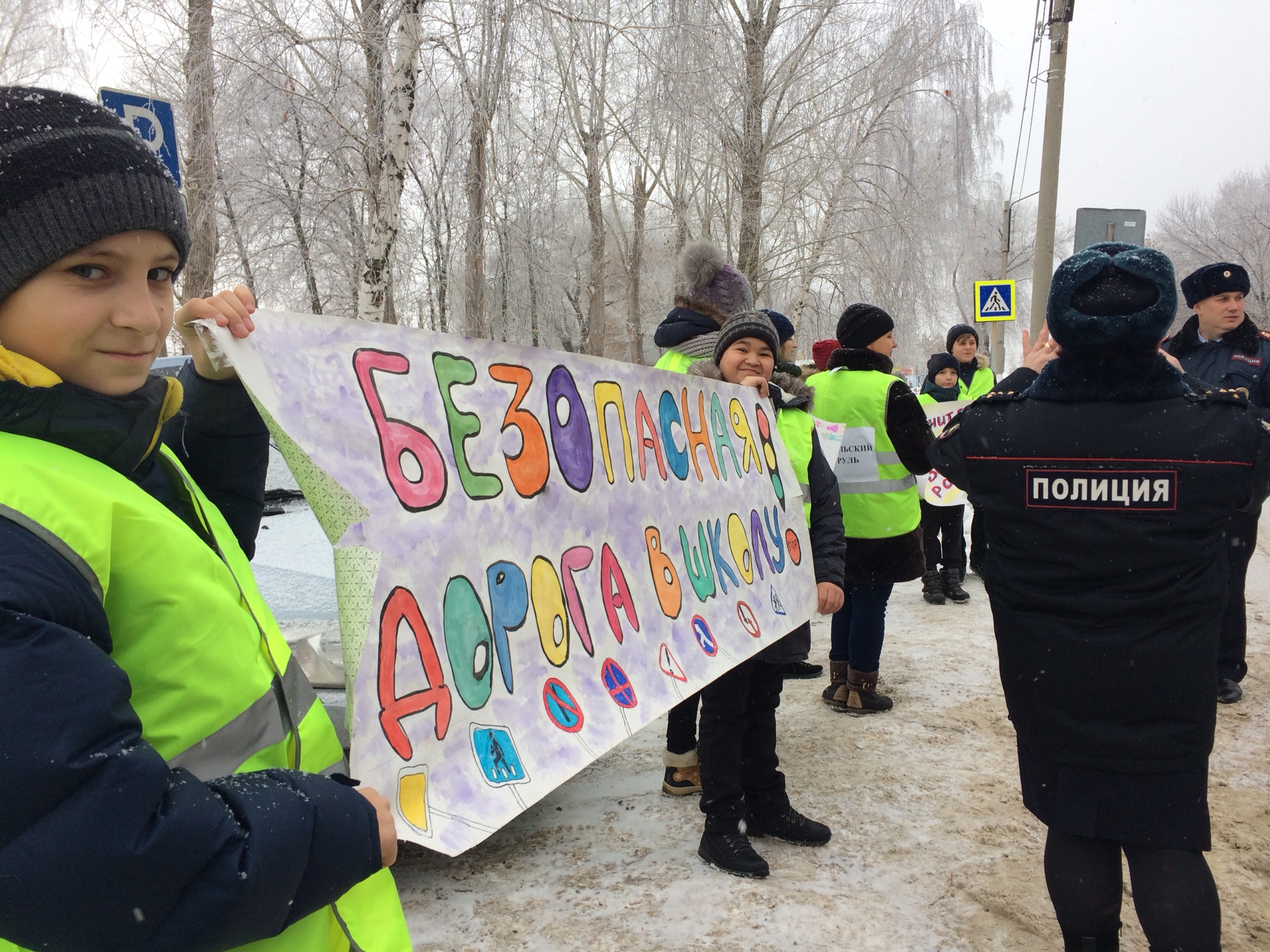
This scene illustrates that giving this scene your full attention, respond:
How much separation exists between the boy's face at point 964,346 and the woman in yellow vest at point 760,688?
4251 mm

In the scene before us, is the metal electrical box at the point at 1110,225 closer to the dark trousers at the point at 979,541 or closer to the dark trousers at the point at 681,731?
the dark trousers at the point at 979,541

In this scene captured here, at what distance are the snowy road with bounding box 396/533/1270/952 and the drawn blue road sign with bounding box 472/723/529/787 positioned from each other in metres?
1.09

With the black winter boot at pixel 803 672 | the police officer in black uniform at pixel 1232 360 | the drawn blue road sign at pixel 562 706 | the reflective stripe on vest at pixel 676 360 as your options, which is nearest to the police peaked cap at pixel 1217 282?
the police officer in black uniform at pixel 1232 360

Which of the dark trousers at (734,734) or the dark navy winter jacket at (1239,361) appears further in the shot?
the dark navy winter jacket at (1239,361)

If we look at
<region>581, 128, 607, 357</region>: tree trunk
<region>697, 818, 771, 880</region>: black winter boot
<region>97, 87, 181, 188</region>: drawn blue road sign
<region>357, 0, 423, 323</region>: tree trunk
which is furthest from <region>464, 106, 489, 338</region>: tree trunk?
<region>697, 818, 771, 880</region>: black winter boot

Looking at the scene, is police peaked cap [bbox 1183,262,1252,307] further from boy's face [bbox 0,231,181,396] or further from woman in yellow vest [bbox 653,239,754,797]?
boy's face [bbox 0,231,181,396]

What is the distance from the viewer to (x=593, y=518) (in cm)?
230

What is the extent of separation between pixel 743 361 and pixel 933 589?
4096mm

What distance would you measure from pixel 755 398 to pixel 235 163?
507cm

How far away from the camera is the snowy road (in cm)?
260

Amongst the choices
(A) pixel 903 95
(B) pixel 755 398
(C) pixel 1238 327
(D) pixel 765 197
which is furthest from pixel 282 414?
(A) pixel 903 95

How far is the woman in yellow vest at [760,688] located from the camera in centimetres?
295

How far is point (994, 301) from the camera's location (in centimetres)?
1458

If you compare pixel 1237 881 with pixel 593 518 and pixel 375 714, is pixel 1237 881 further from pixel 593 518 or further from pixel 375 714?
pixel 375 714
